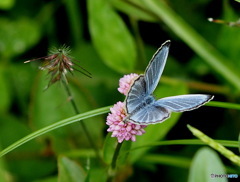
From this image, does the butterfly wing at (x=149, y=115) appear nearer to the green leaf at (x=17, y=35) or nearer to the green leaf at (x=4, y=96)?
the green leaf at (x=4, y=96)

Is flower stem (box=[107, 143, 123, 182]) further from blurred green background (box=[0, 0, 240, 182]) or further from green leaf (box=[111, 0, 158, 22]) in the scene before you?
green leaf (box=[111, 0, 158, 22])

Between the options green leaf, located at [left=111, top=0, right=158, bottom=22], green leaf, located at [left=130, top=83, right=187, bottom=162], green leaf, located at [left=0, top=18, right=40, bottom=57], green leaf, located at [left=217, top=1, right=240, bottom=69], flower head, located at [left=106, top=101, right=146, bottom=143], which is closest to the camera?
flower head, located at [left=106, top=101, right=146, bottom=143]

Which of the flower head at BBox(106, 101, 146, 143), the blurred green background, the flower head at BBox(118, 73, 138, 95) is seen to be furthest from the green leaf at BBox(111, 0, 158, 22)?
the flower head at BBox(106, 101, 146, 143)

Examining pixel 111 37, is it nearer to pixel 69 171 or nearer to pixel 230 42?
pixel 230 42

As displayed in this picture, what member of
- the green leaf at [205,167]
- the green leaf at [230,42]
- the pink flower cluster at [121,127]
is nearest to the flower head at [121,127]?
the pink flower cluster at [121,127]

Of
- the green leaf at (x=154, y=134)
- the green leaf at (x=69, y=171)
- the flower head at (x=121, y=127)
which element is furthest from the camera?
the green leaf at (x=154, y=134)

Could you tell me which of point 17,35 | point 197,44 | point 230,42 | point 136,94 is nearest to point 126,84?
point 136,94
